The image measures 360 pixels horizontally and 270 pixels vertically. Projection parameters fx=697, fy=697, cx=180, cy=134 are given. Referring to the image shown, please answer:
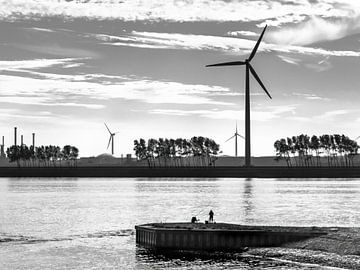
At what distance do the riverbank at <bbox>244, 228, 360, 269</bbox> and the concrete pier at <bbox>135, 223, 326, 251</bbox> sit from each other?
6.00 feet

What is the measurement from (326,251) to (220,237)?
16521mm

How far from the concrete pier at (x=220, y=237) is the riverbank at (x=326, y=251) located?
1.83m

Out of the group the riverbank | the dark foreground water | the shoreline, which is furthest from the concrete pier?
the dark foreground water

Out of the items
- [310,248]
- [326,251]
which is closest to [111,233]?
[310,248]

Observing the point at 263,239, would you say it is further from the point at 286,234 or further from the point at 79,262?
the point at 79,262

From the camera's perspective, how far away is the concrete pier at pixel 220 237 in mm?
99688

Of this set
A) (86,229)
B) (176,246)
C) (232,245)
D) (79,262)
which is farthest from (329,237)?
(86,229)

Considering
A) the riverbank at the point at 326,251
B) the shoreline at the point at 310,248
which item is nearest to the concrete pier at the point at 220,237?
the shoreline at the point at 310,248

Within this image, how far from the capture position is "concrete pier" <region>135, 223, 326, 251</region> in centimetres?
9969

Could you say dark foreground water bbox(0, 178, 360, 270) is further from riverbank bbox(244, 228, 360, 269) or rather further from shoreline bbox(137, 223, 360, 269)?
riverbank bbox(244, 228, 360, 269)

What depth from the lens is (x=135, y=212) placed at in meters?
182

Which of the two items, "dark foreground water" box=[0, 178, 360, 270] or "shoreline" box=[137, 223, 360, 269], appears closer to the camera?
"shoreline" box=[137, 223, 360, 269]

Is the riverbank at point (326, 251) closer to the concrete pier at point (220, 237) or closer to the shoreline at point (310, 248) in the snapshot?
Result: the shoreline at point (310, 248)

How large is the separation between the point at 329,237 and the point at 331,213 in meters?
82.0
